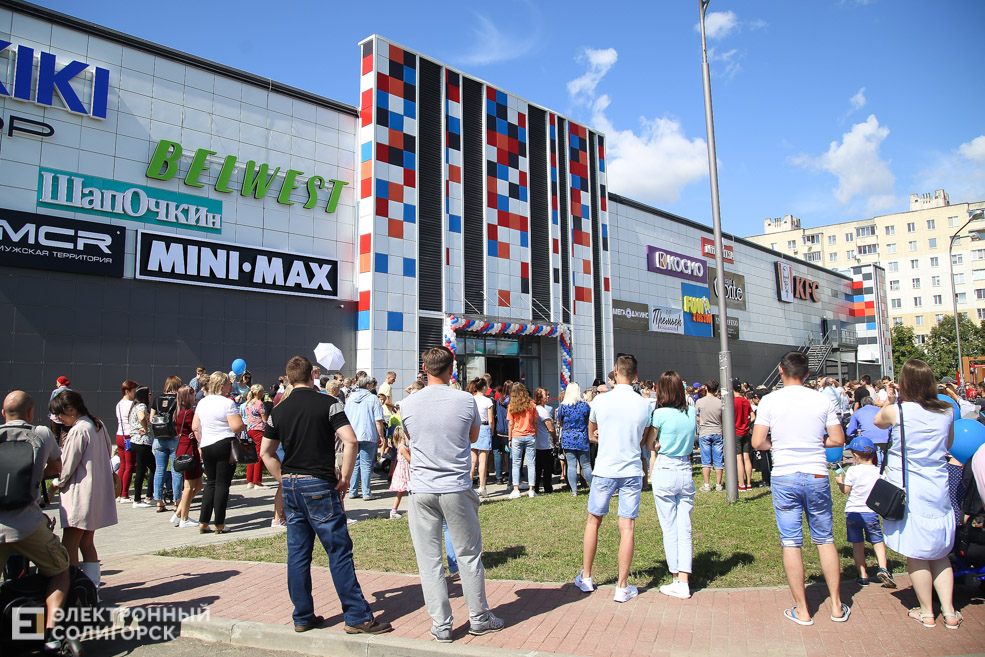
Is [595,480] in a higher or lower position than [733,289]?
lower

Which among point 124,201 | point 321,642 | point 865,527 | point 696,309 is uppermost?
point 124,201

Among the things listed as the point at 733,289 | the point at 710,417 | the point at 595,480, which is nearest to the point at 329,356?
the point at 710,417

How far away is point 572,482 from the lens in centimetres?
1076

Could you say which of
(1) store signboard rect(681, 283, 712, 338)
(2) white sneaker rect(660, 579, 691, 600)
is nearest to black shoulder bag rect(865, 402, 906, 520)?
(2) white sneaker rect(660, 579, 691, 600)

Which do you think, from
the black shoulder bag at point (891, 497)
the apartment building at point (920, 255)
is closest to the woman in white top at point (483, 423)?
the black shoulder bag at point (891, 497)

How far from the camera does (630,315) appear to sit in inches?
1067

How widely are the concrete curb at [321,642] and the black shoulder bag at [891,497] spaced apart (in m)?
2.59

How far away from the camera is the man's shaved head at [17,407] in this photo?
4559 mm

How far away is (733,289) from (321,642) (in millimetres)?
32653

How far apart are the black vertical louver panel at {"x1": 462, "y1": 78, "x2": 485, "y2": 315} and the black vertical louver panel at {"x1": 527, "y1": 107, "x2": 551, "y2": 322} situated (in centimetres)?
224

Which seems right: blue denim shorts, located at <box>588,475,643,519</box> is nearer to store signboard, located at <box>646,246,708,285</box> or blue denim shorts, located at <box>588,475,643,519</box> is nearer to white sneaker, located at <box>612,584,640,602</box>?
white sneaker, located at <box>612,584,640,602</box>

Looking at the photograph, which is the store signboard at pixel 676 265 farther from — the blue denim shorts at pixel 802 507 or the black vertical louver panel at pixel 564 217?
the blue denim shorts at pixel 802 507

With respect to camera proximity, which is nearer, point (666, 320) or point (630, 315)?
point (630, 315)

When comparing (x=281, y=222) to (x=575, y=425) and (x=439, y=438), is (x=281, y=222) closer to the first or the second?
(x=575, y=425)
